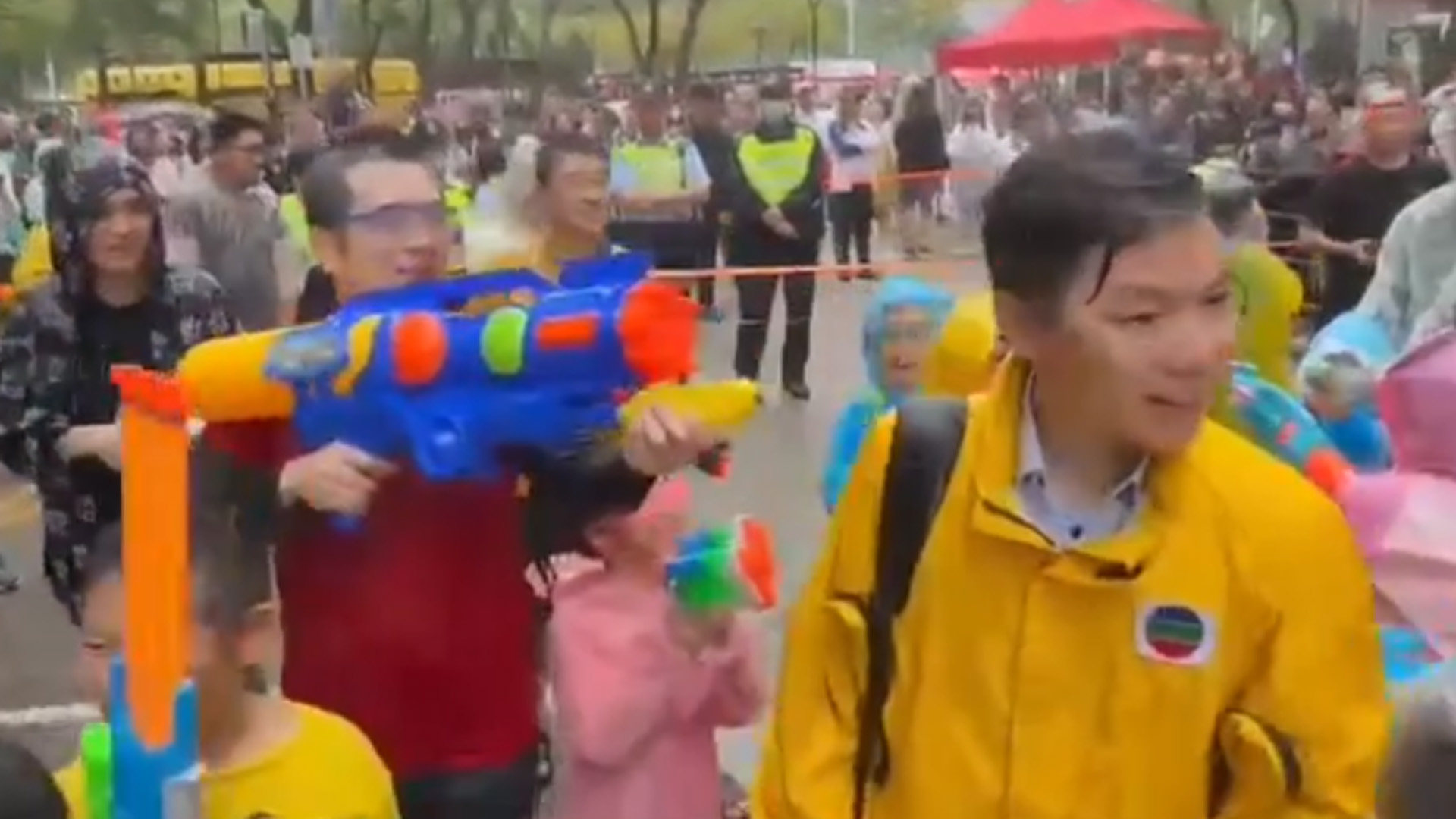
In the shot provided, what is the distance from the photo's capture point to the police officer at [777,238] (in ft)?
43.6

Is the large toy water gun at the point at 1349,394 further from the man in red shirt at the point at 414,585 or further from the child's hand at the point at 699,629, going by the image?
the man in red shirt at the point at 414,585

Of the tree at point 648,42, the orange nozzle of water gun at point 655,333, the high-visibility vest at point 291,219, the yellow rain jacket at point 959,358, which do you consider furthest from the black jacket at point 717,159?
the tree at point 648,42

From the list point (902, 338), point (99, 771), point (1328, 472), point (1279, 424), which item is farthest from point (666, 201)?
point (99, 771)

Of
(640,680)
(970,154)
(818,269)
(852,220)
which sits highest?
(640,680)

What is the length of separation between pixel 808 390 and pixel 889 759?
34.7 feet

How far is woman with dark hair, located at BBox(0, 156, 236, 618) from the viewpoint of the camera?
4.81m

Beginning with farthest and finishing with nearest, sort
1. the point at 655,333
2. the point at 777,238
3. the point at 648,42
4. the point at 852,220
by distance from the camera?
the point at 648,42, the point at 852,220, the point at 777,238, the point at 655,333

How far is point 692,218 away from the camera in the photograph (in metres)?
15.5

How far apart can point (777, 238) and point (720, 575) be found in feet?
34.1

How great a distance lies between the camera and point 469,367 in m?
3.21

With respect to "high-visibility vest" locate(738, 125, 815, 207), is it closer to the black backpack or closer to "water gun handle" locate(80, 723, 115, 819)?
the black backpack

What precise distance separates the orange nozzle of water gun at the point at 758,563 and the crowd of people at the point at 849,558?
0.31 ft

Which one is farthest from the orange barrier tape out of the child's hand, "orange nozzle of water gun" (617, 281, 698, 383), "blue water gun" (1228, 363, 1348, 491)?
"orange nozzle of water gun" (617, 281, 698, 383)

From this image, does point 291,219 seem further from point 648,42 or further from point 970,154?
point 648,42
